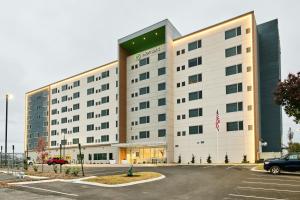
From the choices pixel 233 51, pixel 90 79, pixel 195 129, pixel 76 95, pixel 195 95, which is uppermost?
pixel 233 51

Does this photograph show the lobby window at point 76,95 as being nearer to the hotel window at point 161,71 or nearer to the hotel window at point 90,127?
the hotel window at point 90,127

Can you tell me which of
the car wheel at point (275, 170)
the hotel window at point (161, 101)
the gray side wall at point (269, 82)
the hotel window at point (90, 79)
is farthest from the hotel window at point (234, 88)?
the hotel window at point (90, 79)

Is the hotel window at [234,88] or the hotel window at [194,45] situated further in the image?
the hotel window at [194,45]

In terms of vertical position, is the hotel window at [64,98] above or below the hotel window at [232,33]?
below

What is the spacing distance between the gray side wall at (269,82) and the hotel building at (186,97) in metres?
0.16

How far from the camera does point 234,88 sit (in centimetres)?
5191

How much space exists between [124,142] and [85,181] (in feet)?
135

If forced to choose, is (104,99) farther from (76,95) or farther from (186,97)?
(186,97)

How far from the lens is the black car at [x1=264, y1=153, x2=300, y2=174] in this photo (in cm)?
2761

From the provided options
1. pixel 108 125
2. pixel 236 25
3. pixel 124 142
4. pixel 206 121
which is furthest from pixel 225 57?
pixel 108 125

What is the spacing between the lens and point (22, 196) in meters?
19.2

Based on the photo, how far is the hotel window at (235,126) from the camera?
164ft

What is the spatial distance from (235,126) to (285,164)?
74.4 feet

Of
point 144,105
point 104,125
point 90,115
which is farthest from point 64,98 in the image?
point 144,105
